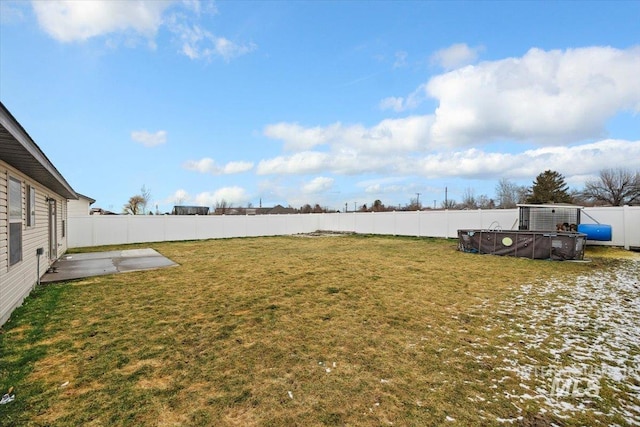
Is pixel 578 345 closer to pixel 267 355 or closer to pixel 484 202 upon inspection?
pixel 267 355

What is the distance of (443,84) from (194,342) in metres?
14.5

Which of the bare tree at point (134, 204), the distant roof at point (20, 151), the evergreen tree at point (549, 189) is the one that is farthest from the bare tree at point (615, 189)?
the bare tree at point (134, 204)

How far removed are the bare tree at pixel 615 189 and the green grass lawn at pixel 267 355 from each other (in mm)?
41790

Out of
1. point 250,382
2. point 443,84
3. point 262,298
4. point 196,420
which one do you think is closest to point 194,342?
point 250,382

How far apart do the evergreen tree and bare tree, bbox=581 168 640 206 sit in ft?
14.8

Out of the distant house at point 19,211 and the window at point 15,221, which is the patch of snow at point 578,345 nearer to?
the distant house at point 19,211

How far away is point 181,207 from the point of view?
28.2 metres

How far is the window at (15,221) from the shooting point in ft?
17.0

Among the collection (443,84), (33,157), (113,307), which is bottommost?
(113,307)

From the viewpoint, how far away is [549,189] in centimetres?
3534

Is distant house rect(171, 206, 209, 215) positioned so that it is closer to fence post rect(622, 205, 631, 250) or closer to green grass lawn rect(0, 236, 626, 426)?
green grass lawn rect(0, 236, 626, 426)

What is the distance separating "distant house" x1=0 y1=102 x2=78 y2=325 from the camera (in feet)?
13.4

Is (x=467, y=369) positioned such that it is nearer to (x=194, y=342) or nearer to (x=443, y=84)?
(x=194, y=342)

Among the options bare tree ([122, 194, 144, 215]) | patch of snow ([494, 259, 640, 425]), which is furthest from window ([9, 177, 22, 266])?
bare tree ([122, 194, 144, 215])
